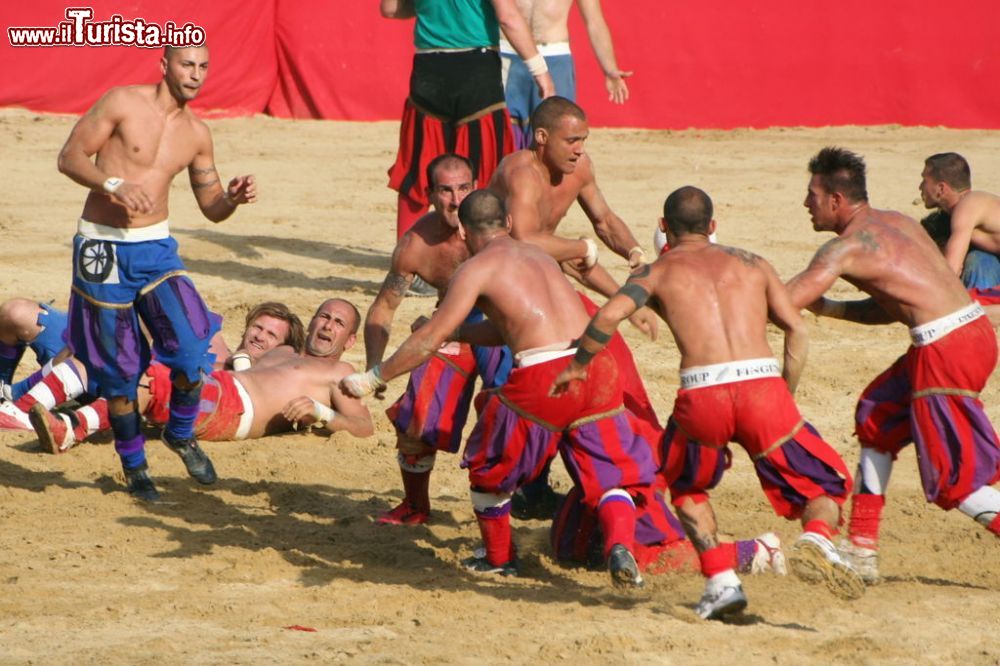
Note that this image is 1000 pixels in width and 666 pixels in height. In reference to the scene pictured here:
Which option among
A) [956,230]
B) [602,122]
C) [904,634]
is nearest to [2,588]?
[904,634]

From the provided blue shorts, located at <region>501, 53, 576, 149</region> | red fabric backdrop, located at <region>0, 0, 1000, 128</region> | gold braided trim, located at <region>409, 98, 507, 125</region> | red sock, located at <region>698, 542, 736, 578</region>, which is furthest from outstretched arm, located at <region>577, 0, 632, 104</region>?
red sock, located at <region>698, 542, 736, 578</region>

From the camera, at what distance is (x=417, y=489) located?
7348 millimetres

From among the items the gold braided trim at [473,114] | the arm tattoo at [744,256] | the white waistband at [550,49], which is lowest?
the arm tattoo at [744,256]

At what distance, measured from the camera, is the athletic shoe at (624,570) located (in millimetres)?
5719

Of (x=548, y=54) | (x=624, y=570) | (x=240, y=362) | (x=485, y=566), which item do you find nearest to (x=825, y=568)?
(x=624, y=570)

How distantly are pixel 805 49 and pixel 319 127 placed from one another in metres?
5.52

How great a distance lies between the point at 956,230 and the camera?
788 centimetres

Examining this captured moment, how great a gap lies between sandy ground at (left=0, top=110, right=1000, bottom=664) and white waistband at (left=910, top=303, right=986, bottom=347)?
1016 millimetres

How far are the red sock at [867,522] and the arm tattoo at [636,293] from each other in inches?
54.8

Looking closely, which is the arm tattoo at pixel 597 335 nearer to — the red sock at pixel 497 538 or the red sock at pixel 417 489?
the red sock at pixel 497 538

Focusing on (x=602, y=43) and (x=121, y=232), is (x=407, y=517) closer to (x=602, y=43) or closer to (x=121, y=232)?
(x=121, y=232)

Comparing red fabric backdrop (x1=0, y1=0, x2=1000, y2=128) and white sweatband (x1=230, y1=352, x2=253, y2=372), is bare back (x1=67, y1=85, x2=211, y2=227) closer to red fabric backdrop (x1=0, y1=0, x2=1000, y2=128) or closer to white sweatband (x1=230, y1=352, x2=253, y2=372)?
white sweatband (x1=230, y1=352, x2=253, y2=372)

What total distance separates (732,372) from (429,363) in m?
1.71

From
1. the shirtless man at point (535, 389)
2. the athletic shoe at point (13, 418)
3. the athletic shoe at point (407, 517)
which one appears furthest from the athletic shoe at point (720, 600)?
the athletic shoe at point (13, 418)
